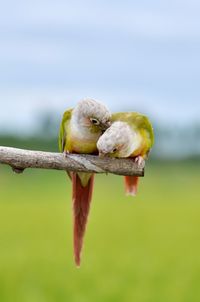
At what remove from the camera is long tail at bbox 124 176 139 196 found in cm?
323

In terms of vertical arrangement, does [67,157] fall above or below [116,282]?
above

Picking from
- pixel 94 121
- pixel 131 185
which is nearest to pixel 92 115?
pixel 94 121

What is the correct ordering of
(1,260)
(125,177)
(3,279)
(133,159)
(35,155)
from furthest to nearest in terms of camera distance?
(1,260)
(3,279)
(125,177)
(133,159)
(35,155)

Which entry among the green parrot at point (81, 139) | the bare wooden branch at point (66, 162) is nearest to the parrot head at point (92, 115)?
the green parrot at point (81, 139)

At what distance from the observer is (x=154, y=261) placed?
37.2 ft

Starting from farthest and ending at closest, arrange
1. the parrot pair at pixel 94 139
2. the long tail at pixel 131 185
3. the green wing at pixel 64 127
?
the green wing at pixel 64 127
the long tail at pixel 131 185
the parrot pair at pixel 94 139

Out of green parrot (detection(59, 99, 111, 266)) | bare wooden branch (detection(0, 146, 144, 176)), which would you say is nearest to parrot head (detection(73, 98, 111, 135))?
green parrot (detection(59, 99, 111, 266))

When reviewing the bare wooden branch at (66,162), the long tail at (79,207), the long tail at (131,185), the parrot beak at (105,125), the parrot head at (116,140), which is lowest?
the long tail at (79,207)

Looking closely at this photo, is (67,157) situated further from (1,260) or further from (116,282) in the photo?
(1,260)

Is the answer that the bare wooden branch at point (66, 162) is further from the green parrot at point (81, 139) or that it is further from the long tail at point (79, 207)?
the long tail at point (79, 207)

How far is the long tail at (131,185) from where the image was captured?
323 centimetres

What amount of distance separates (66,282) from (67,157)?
687 centimetres

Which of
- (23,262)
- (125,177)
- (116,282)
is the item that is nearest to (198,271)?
(116,282)

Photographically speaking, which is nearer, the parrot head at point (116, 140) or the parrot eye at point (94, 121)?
the parrot head at point (116, 140)
